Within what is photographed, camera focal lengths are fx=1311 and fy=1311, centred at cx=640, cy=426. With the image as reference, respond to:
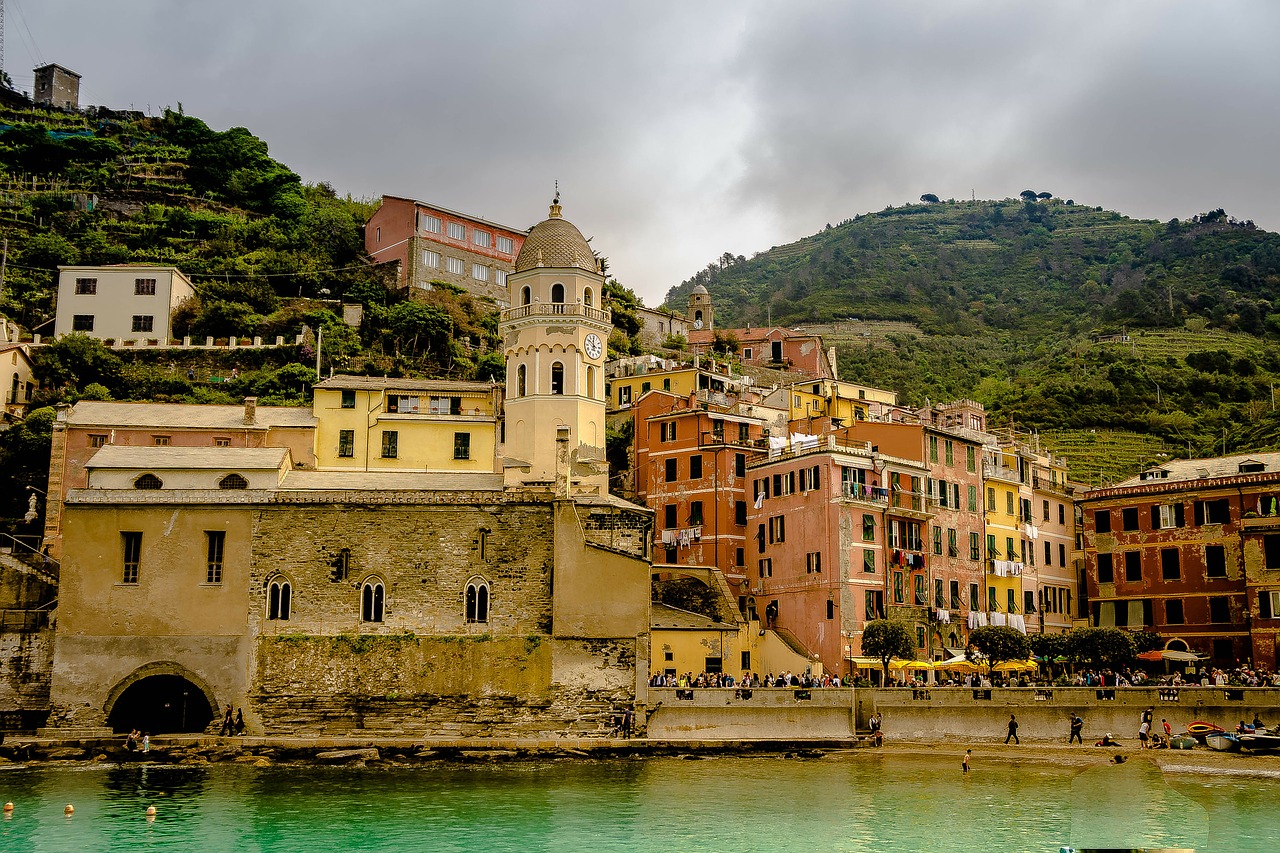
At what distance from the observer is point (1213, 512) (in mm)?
52094

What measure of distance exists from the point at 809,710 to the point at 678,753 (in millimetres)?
4487

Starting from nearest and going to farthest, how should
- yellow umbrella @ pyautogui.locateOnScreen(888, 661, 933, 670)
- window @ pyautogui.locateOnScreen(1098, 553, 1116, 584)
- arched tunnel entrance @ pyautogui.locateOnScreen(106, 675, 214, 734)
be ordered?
1. arched tunnel entrance @ pyautogui.locateOnScreen(106, 675, 214, 734)
2. yellow umbrella @ pyautogui.locateOnScreen(888, 661, 933, 670)
3. window @ pyautogui.locateOnScreen(1098, 553, 1116, 584)

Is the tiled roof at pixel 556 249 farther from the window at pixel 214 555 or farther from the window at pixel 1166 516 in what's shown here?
the window at pixel 1166 516

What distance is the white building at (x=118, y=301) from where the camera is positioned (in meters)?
65.3

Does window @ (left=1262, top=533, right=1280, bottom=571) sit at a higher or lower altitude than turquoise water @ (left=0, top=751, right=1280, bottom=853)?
higher

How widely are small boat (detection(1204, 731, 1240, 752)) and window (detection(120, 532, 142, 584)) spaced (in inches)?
1332

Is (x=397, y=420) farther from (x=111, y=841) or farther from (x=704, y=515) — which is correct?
(x=111, y=841)

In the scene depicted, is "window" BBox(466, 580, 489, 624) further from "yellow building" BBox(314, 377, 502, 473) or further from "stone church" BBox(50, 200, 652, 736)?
"yellow building" BBox(314, 377, 502, 473)

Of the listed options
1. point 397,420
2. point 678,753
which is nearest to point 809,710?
point 678,753

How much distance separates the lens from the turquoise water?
91.8ft

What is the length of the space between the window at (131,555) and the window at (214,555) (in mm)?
2066

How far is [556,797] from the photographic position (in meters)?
33.1

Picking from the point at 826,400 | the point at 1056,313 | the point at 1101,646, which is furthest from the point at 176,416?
the point at 1056,313

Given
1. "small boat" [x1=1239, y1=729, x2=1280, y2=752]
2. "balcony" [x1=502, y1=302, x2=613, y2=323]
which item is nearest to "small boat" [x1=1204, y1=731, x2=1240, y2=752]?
"small boat" [x1=1239, y1=729, x2=1280, y2=752]
